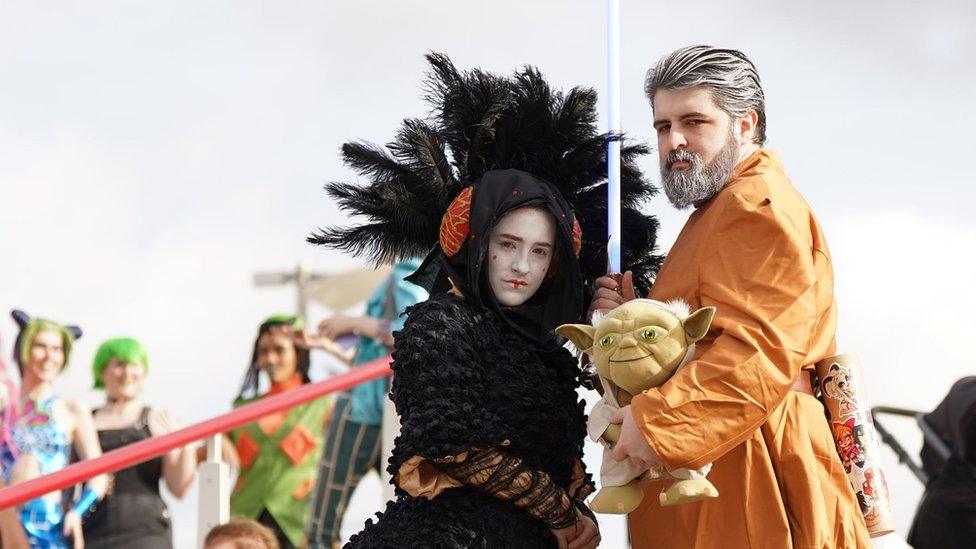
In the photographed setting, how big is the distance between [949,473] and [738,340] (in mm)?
3047

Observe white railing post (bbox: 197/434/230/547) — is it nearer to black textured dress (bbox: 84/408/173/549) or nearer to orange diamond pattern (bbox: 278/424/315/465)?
black textured dress (bbox: 84/408/173/549)

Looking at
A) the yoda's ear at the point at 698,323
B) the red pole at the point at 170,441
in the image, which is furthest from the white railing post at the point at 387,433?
the yoda's ear at the point at 698,323

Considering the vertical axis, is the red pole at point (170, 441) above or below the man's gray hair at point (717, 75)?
below

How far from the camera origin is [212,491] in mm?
5348

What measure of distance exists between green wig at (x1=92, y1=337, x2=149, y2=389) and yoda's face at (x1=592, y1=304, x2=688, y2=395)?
351cm

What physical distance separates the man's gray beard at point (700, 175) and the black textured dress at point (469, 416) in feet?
1.57

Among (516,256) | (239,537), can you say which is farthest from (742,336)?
(239,537)

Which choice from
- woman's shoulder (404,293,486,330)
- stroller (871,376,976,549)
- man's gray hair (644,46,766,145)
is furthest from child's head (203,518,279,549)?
stroller (871,376,976,549)

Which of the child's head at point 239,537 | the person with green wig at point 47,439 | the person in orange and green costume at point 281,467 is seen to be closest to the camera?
the child's head at point 239,537

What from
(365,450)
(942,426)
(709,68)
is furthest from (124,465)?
(942,426)

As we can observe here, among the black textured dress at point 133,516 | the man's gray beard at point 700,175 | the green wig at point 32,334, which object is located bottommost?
the black textured dress at point 133,516

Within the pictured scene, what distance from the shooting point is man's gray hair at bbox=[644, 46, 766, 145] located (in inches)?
143

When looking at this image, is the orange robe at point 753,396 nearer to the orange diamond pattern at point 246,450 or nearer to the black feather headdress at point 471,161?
the black feather headdress at point 471,161

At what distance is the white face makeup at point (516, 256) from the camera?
3656 millimetres
